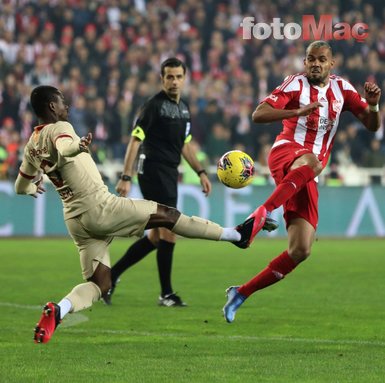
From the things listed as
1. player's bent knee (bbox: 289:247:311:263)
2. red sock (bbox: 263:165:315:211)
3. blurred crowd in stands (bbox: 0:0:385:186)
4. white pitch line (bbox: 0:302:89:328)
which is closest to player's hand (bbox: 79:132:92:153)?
red sock (bbox: 263:165:315:211)

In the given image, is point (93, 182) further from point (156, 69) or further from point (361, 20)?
point (361, 20)

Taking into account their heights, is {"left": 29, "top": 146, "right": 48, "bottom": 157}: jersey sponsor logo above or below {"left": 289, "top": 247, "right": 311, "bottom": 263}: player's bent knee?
above

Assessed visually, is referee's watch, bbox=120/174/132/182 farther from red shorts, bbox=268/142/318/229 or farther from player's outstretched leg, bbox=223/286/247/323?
player's outstretched leg, bbox=223/286/247/323

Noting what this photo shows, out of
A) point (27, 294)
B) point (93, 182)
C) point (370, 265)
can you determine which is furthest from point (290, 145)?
point (370, 265)

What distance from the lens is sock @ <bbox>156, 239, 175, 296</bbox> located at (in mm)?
10039

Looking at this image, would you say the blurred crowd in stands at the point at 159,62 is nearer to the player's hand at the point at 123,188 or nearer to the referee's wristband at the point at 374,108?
the player's hand at the point at 123,188

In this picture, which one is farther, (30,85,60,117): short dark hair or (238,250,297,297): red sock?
(238,250,297,297): red sock

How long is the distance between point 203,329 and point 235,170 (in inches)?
49.9

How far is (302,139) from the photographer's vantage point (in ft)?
27.2

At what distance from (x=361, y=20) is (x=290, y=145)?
615 inches

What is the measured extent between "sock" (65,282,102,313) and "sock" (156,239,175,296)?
295 centimetres

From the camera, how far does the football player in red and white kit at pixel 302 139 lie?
7887 mm

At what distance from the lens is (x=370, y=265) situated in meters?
14.2

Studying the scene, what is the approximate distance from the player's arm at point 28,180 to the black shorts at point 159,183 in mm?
2458
